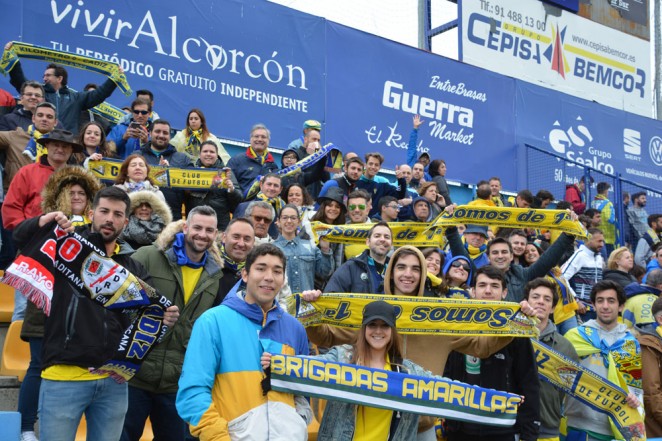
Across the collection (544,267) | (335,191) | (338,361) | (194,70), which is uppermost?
(194,70)

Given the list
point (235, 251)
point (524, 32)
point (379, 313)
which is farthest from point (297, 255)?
point (524, 32)

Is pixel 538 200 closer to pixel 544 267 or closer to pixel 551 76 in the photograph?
Result: pixel 544 267

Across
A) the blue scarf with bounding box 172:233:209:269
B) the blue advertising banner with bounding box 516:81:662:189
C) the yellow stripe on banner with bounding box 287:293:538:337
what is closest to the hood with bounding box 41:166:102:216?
the blue scarf with bounding box 172:233:209:269

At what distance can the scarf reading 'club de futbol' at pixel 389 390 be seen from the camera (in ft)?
14.4

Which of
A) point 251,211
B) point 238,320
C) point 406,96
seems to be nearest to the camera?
point 238,320

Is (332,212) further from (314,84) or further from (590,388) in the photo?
(314,84)

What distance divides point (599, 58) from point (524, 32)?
3.39 metres

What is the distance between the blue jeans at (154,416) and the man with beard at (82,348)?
41cm

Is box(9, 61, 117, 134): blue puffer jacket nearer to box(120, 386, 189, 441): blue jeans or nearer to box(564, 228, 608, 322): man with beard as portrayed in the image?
box(120, 386, 189, 441): blue jeans

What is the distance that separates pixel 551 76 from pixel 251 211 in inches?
609

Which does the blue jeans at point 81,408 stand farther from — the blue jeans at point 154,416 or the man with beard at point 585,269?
the man with beard at point 585,269

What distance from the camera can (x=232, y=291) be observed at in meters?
4.61

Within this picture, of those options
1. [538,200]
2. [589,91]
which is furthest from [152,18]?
[589,91]

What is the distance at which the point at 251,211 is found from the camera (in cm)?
791
